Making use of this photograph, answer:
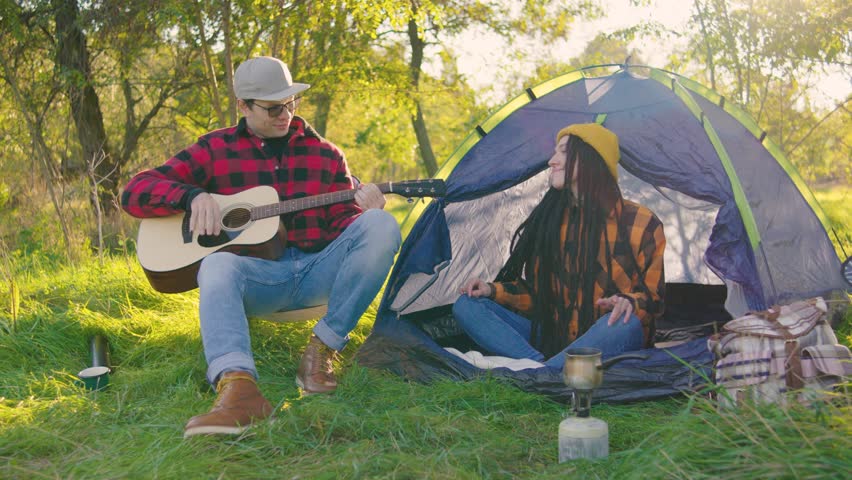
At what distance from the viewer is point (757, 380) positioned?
8.27 feet

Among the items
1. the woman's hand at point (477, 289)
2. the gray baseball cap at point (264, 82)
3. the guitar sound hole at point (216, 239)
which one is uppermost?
the gray baseball cap at point (264, 82)

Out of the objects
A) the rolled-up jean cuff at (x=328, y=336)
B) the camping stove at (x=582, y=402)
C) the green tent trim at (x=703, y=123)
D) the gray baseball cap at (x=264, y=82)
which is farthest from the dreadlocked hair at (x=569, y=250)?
the gray baseball cap at (x=264, y=82)

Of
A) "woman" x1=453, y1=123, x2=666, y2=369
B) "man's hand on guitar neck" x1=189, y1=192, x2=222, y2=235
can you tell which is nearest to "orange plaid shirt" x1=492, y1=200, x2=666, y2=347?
"woman" x1=453, y1=123, x2=666, y2=369

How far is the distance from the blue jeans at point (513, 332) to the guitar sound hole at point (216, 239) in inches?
40.8

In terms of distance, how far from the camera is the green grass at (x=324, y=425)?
198 cm

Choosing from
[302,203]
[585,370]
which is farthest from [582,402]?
[302,203]

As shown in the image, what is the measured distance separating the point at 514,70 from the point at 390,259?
9.52m

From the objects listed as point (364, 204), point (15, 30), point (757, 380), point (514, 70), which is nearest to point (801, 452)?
point (757, 380)

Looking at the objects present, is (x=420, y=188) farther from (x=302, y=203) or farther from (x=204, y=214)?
(x=204, y=214)

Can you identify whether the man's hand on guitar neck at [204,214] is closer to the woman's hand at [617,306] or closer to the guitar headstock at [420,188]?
the guitar headstock at [420,188]

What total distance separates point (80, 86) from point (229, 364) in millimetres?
5427

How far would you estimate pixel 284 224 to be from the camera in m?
3.36

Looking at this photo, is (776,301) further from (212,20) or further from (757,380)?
(212,20)

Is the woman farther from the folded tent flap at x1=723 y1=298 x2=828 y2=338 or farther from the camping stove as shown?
the camping stove
